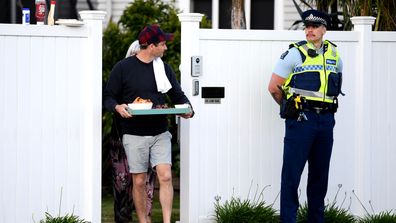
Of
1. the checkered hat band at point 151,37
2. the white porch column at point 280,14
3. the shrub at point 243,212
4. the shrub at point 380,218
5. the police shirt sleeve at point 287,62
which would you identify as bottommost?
the shrub at point 380,218

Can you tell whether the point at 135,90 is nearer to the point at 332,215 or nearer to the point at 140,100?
the point at 140,100

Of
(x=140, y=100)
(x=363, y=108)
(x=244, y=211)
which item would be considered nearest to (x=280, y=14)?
(x=363, y=108)

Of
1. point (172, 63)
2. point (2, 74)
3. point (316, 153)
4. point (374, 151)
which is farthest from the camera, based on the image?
point (172, 63)

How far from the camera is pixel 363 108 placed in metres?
10.2

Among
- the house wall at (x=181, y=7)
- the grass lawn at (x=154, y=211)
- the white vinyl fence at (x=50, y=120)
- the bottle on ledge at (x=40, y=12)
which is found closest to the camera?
the white vinyl fence at (x=50, y=120)

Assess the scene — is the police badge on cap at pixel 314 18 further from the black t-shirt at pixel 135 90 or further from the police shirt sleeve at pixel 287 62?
the black t-shirt at pixel 135 90

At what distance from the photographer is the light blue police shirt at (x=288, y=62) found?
9320 millimetres

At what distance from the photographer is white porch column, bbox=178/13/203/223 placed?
963cm

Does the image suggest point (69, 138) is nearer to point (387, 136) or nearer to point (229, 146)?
point (229, 146)

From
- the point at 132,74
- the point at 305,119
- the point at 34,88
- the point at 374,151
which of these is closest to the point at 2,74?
the point at 34,88

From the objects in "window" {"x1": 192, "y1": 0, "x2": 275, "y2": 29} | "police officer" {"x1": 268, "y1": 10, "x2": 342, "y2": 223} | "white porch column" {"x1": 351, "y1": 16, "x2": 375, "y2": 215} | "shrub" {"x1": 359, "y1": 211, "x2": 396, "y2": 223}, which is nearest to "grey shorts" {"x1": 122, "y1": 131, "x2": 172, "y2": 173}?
"police officer" {"x1": 268, "y1": 10, "x2": 342, "y2": 223}

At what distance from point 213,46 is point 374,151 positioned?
1.92m

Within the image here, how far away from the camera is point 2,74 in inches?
351

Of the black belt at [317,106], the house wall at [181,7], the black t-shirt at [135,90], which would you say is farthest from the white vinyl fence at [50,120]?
the house wall at [181,7]
